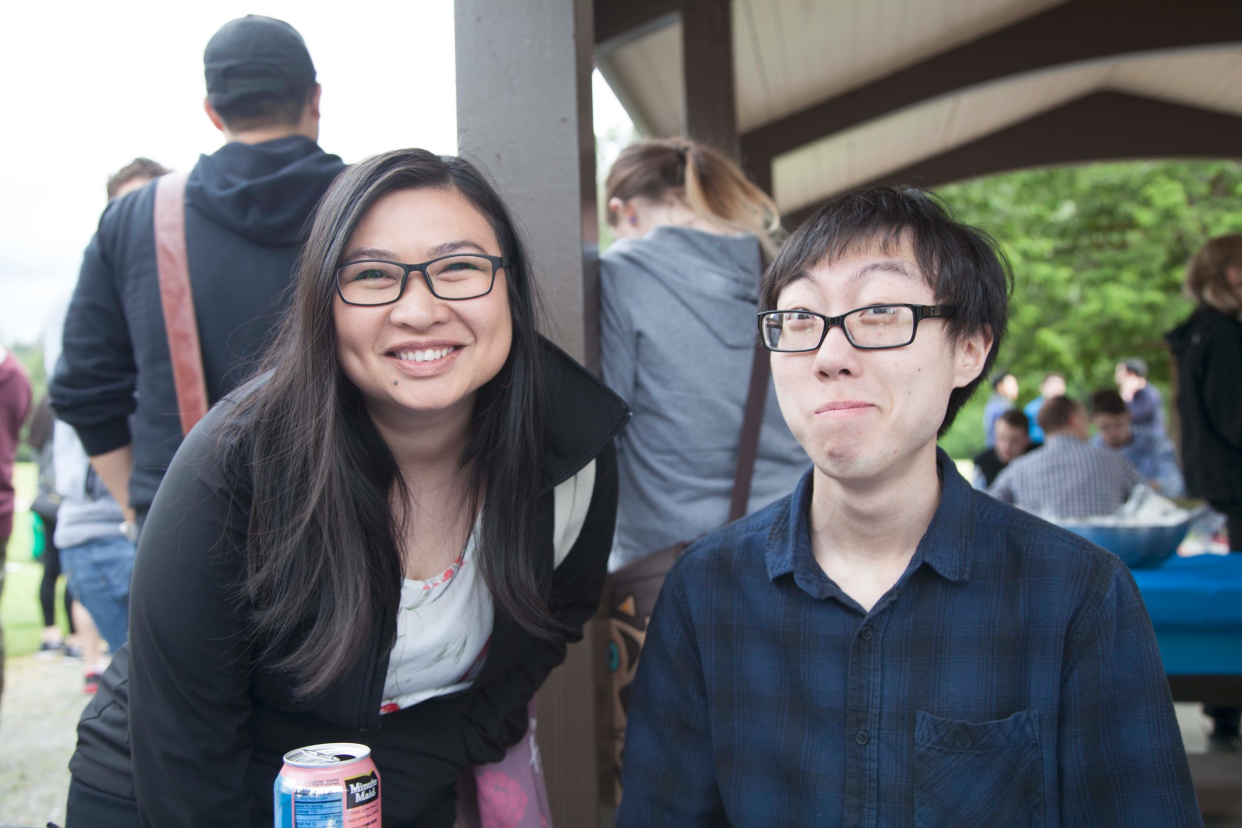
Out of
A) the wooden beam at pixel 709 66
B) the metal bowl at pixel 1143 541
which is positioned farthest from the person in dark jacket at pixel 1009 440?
the metal bowl at pixel 1143 541

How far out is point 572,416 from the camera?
6.23ft

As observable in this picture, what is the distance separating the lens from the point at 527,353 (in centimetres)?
183

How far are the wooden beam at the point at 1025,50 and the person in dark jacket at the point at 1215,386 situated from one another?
3031mm

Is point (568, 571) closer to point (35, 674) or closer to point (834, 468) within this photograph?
point (834, 468)

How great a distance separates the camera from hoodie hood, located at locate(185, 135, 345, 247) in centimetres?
222

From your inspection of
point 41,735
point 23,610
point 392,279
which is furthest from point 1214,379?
point 23,610

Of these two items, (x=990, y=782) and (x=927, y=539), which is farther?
(x=927, y=539)

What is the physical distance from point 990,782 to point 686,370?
4.45 feet

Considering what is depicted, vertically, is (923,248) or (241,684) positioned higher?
(923,248)

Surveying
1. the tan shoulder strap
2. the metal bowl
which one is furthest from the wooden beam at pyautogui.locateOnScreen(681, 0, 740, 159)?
the tan shoulder strap

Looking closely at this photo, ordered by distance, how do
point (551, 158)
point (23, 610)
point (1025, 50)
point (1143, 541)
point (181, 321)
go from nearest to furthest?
point (181, 321), point (551, 158), point (1143, 541), point (1025, 50), point (23, 610)

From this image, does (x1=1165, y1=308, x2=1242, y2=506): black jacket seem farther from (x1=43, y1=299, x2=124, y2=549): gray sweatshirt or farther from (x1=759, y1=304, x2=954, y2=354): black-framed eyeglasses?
(x1=43, y1=299, x2=124, y2=549): gray sweatshirt

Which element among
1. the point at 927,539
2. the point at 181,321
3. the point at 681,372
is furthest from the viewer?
the point at 681,372

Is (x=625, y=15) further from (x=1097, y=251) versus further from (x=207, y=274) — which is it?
(x=1097, y=251)
